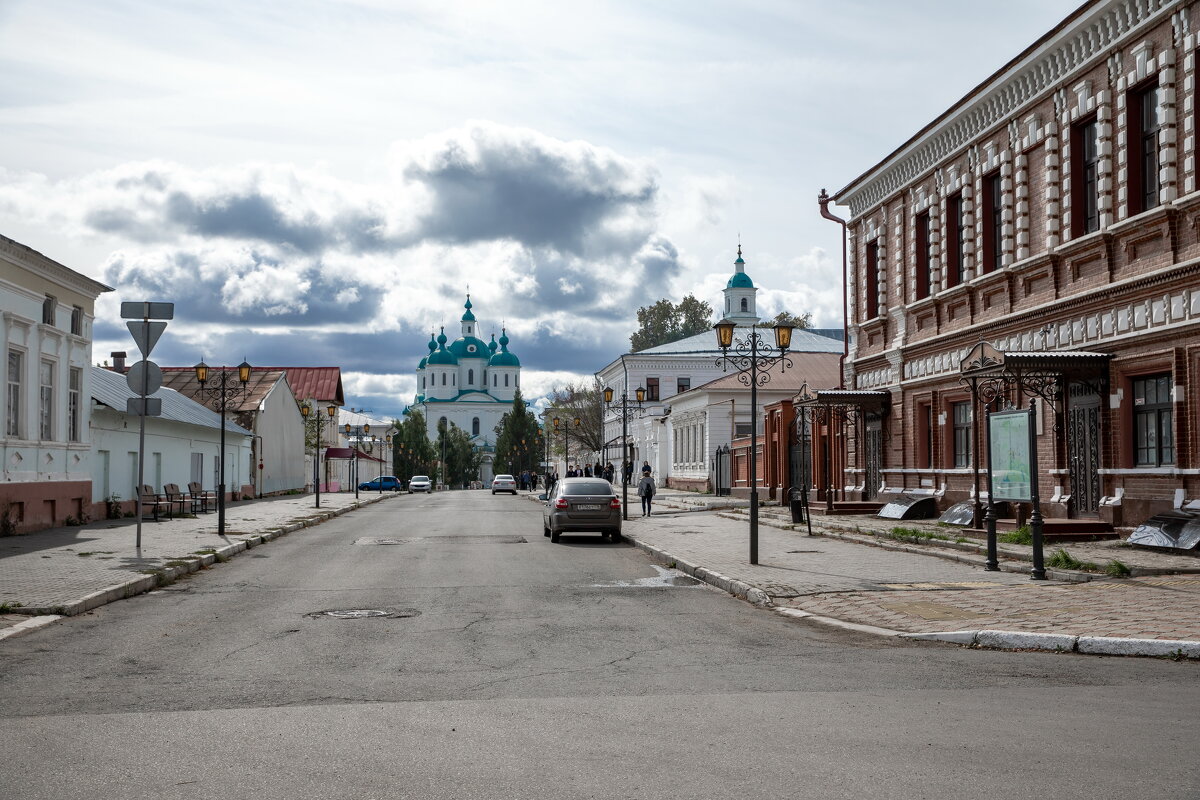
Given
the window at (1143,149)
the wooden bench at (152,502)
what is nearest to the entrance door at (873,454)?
the window at (1143,149)

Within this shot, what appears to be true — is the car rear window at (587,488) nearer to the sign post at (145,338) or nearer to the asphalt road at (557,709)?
the sign post at (145,338)

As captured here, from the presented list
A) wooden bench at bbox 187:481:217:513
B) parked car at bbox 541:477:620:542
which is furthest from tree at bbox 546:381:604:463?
parked car at bbox 541:477:620:542

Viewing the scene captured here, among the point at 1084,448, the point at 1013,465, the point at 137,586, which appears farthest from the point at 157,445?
the point at 1013,465

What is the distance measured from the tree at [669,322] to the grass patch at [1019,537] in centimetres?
9000

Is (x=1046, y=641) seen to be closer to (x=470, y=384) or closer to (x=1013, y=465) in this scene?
(x=1013, y=465)

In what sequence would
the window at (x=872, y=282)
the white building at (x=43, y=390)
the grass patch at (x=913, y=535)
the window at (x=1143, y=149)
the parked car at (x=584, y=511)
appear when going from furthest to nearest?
1. the window at (x=872, y=282)
2. the parked car at (x=584, y=511)
3. the white building at (x=43, y=390)
4. the grass patch at (x=913, y=535)
5. the window at (x=1143, y=149)

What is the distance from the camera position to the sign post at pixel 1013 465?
15.2 metres

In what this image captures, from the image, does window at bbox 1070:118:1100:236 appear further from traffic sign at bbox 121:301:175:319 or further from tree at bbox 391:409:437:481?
tree at bbox 391:409:437:481

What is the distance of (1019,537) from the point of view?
1942 cm

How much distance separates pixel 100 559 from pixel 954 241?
19.3 meters

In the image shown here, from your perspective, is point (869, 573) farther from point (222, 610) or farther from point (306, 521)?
point (306, 521)

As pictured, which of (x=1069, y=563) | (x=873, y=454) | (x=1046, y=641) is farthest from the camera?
(x=873, y=454)

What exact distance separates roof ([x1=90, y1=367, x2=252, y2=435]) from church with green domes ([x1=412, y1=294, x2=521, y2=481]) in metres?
110

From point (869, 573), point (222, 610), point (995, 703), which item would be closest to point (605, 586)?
point (869, 573)
